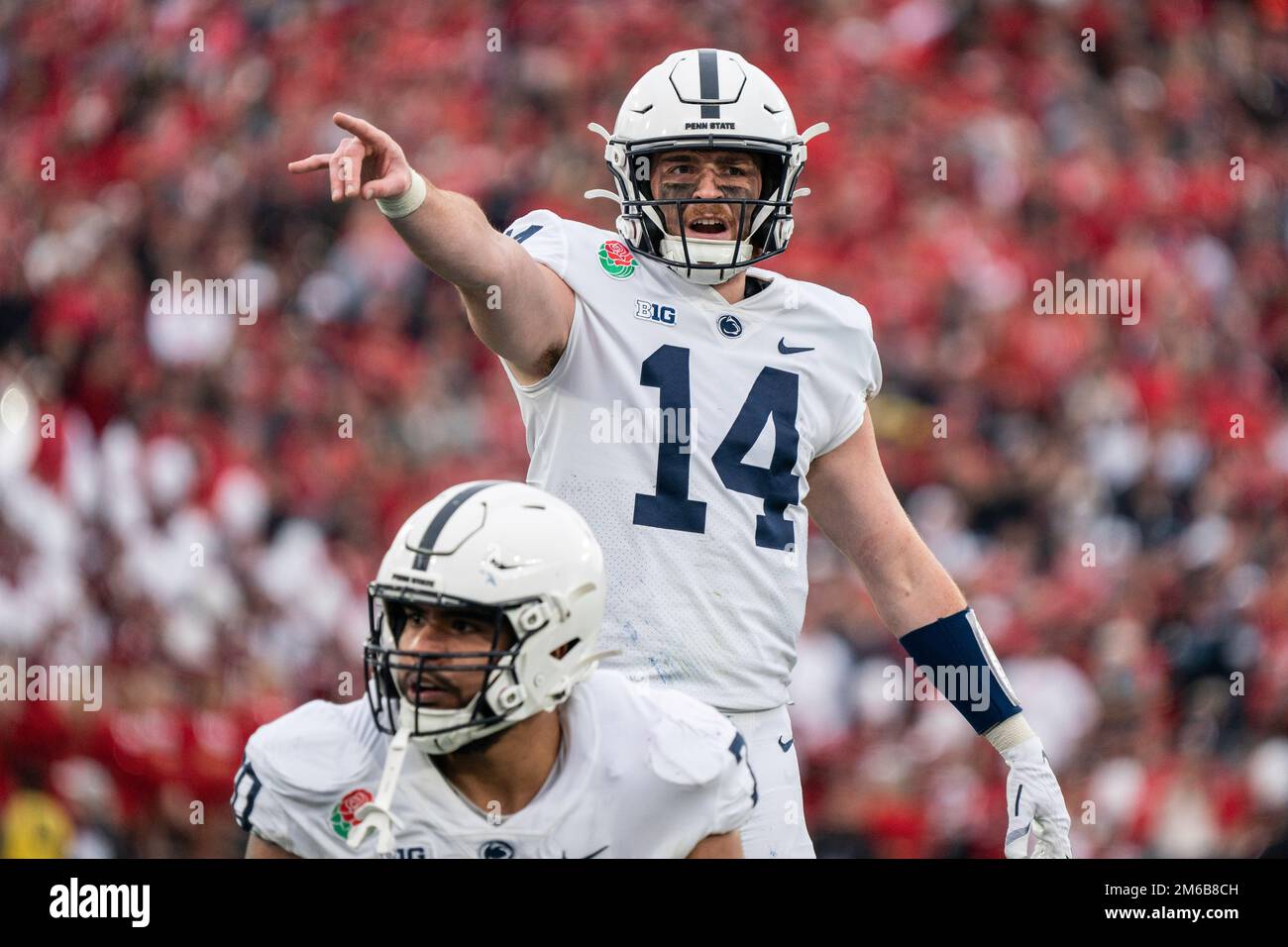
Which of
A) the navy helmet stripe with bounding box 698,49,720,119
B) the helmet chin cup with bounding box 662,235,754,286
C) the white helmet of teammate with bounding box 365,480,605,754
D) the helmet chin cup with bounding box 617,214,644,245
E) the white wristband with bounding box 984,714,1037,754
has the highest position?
the navy helmet stripe with bounding box 698,49,720,119

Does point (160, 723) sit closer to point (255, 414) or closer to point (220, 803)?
point (220, 803)

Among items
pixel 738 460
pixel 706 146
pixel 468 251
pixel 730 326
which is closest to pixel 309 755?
pixel 468 251

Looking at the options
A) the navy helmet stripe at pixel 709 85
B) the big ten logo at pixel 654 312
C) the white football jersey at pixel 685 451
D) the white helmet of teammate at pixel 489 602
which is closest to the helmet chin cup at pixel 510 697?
the white helmet of teammate at pixel 489 602

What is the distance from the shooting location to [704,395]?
2996 millimetres

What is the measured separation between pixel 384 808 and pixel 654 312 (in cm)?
112

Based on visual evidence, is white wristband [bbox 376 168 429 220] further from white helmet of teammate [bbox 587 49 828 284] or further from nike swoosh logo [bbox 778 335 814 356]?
Answer: nike swoosh logo [bbox 778 335 814 356]

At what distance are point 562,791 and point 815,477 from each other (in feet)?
3.26

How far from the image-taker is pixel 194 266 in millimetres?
A: 6758

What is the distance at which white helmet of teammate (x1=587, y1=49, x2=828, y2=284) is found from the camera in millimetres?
3029

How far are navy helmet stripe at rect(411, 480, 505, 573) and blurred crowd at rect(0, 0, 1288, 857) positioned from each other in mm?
2871

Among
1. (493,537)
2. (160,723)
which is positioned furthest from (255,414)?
(493,537)

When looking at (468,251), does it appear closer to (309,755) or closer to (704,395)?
(704,395)

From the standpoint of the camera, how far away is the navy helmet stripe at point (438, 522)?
234 centimetres

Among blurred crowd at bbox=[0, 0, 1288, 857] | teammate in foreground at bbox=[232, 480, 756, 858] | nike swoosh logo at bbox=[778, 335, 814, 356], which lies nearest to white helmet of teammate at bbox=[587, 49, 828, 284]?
nike swoosh logo at bbox=[778, 335, 814, 356]
